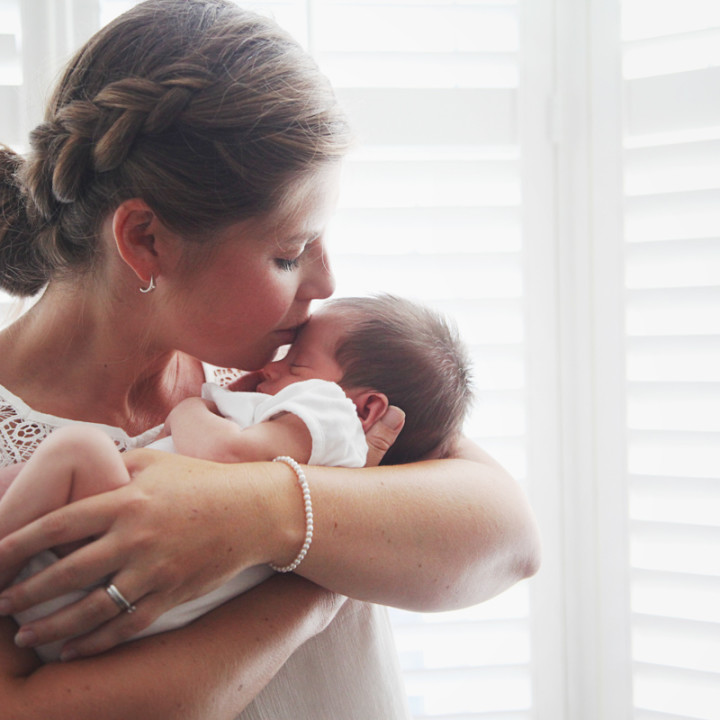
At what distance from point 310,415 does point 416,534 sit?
0.68ft

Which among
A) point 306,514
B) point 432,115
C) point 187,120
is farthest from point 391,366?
point 432,115

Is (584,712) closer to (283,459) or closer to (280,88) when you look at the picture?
(283,459)

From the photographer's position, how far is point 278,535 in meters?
0.87

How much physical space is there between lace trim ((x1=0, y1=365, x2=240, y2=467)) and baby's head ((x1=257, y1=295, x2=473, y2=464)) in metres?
0.24

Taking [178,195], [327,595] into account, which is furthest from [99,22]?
[327,595]

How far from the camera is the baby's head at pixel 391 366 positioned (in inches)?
46.0

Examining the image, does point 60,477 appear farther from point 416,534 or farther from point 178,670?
point 416,534

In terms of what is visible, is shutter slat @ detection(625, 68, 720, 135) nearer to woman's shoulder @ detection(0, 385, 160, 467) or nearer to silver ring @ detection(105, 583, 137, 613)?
woman's shoulder @ detection(0, 385, 160, 467)

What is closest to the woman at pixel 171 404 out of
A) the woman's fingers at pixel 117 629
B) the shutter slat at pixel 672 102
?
the woman's fingers at pixel 117 629

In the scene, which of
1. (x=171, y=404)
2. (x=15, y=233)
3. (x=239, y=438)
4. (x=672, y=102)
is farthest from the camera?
(x=672, y=102)

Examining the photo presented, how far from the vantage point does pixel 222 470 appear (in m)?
0.89

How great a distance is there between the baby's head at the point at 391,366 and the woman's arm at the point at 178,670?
0.34m

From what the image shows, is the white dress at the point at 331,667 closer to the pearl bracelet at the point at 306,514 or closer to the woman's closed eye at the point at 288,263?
the pearl bracelet at the point at 306,514

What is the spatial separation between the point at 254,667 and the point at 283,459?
0.24 metres
